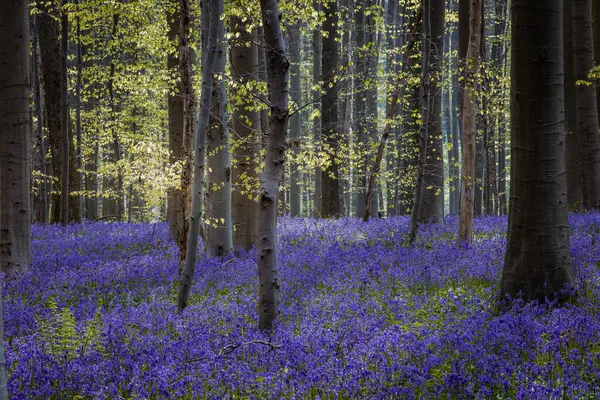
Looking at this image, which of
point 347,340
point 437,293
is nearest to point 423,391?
point 347,340

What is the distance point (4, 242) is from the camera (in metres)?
10.1

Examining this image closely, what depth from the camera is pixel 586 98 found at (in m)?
15.6

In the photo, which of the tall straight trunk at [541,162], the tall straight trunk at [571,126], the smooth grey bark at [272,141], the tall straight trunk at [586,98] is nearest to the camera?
the smooth grey bark at [272,141]

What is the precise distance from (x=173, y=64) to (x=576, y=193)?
43.8ft

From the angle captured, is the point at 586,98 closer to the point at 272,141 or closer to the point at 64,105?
the point at 272,141

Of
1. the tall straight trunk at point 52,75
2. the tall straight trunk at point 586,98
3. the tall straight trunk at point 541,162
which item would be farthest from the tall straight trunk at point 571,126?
the tall straight trunk at point 52,75

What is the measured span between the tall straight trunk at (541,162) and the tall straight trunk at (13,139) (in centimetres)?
847

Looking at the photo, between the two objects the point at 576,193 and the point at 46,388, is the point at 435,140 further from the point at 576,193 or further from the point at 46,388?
the point at 46,388

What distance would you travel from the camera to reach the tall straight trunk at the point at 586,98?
609 inches

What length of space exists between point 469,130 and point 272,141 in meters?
7.40

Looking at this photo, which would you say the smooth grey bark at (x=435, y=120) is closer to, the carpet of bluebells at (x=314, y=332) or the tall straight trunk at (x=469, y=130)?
the tall straight trunk at (x=469, y=130)

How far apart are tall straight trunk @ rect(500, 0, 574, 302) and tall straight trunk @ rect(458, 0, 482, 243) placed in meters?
4.72

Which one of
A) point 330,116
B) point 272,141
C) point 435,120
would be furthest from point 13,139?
point 330,116

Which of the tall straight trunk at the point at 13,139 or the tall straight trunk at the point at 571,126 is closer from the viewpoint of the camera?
the tall straight trunk at the point at 13,139
